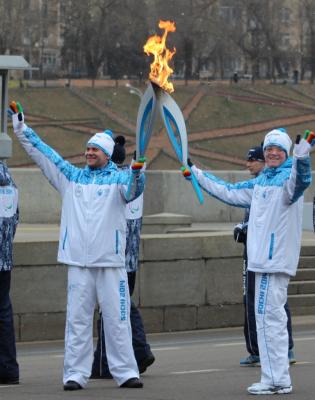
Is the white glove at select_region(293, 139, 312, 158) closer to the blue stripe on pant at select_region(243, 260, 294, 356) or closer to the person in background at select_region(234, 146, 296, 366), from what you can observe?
the person in background at select_region(234, 146, 296, 366)

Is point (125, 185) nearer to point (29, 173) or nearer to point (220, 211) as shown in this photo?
point (29, 173)

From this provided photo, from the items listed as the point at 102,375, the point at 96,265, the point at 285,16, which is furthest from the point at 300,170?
the point at 285,16

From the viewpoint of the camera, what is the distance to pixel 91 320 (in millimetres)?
9391

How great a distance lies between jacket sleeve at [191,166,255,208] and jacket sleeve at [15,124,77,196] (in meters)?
1.09

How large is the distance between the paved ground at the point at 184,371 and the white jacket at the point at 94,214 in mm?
939

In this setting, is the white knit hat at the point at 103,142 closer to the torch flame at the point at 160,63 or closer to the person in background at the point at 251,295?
the torch flame at the point at 160,63

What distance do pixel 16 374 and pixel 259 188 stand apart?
2.26 metres

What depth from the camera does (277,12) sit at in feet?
369

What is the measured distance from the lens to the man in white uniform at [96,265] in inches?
368

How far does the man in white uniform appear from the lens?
9336 millimetres

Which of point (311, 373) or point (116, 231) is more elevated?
point (116, 231)

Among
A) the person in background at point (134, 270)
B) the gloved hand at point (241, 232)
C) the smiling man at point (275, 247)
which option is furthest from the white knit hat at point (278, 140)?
the gloved hand at point (241, 232)

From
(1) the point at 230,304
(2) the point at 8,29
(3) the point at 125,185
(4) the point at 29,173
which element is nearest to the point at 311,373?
(3) the point at 125,185

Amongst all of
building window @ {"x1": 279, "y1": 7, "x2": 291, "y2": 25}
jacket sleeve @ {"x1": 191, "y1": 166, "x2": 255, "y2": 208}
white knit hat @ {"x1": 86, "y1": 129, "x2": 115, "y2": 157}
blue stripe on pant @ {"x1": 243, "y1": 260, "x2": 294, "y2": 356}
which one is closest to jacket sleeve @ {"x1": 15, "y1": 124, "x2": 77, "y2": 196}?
white knit hat @ {"x1": 86, "y1": 129, "x2": 115, "y2": 157}
